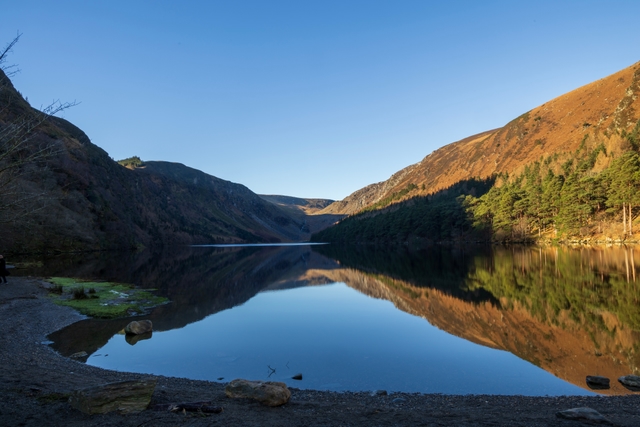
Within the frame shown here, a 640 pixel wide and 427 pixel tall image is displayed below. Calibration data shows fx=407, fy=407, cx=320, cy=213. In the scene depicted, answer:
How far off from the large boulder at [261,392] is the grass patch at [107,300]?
57.6 feet

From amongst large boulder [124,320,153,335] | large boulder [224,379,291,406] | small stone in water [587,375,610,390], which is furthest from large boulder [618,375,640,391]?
large boulder [124,320,153,335]

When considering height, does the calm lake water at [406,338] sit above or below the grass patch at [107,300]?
below

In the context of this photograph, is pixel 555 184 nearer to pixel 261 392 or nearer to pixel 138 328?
pixel 138 328

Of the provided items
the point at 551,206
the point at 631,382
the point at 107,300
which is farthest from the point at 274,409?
the point at 551,206

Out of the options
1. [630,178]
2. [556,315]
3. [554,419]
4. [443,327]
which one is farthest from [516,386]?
[630,178]

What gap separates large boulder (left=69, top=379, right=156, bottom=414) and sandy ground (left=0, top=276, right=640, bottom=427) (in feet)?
0.62

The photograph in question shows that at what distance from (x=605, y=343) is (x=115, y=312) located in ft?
85.2

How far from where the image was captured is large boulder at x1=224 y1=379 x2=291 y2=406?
9875mm

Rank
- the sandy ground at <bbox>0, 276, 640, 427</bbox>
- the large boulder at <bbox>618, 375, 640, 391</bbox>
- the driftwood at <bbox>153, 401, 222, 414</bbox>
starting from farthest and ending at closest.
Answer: the large boulder at <bbox>618, 375, 640, 391</bbox> → the driftwood at <bbox>153, 401, 222, 414</bbox> → the sandy ground at <bbox>0, 276, 640, 427</bbox>

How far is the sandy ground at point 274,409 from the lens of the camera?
8.28 metres

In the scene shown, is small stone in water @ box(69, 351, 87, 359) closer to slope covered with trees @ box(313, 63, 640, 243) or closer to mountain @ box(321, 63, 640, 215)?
slope covered with trees @ box(313, 63, 640, 243)

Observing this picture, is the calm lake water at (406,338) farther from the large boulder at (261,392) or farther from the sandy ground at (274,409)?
the large boulder at (261,392)

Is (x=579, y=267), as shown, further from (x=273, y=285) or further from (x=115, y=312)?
(x=115, y=312)

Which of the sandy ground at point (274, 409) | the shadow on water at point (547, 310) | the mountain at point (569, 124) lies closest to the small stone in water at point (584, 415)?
the sandy ground at point (274, 409)
